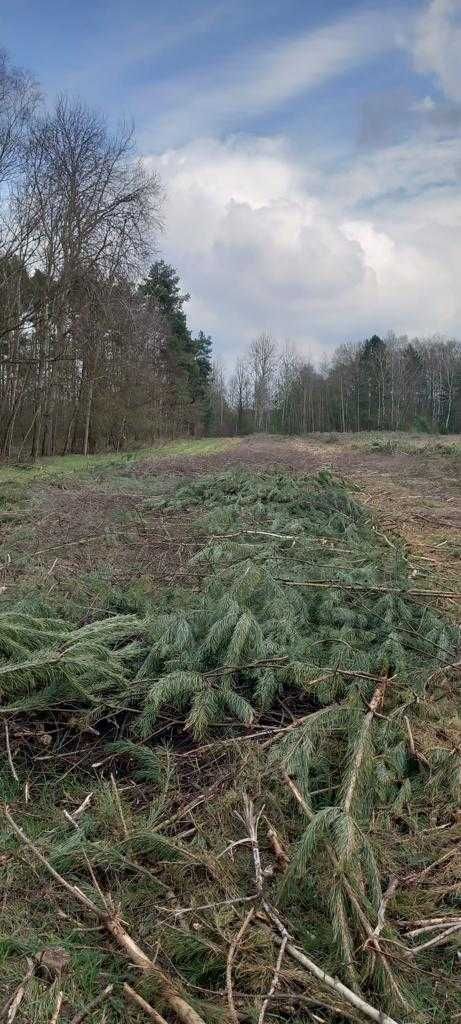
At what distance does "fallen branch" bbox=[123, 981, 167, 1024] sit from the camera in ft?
5.06

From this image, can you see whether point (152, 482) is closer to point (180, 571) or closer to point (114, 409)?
point (180, 571)

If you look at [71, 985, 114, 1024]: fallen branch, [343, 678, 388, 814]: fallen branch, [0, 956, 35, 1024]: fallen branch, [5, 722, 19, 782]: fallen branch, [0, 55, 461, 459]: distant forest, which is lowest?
[71, 985, 114, 1024]: fallen branch

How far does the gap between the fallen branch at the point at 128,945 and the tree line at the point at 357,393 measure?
6037cm

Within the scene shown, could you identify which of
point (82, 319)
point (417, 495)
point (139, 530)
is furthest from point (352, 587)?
Answer: point (82, 319)

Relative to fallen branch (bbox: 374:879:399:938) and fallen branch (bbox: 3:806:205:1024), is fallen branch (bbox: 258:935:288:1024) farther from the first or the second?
fallen branch (bbox: 374:879:399:938)

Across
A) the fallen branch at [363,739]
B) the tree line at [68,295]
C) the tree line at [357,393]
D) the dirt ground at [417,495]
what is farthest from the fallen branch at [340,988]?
the tree line at [357,393]

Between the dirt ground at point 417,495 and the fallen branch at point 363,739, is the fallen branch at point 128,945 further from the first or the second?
the dirt ground at point 417,495

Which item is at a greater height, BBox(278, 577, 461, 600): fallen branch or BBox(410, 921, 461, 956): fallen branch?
BBox(278, 577, 461, 600): fallen branch

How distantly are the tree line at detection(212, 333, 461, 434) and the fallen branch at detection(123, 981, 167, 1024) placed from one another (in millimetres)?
60633

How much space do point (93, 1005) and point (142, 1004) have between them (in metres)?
0.13

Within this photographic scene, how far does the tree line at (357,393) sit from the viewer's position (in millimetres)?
60719

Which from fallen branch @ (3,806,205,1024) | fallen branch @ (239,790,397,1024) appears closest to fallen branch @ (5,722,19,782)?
fallen branch @ (3,806,205,1024)

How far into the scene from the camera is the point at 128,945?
1.72m

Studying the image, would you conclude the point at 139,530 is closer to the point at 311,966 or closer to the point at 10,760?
the point at 10,760
